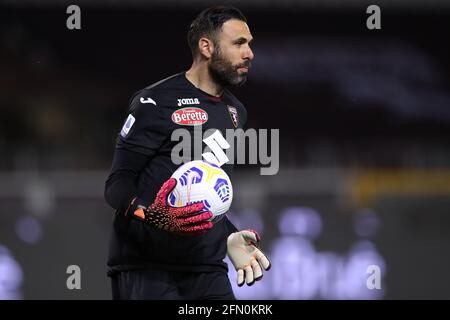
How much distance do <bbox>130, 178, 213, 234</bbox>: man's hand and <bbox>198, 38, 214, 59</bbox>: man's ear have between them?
32.6 inches

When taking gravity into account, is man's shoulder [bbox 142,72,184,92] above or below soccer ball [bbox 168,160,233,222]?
above

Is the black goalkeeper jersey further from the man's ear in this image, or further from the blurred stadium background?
the blurred stadium background

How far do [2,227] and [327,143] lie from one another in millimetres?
4325

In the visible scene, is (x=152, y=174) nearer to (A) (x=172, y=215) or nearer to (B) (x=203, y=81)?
(A) (x=172, y=215)

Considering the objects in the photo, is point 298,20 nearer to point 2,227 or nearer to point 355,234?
point 355,234

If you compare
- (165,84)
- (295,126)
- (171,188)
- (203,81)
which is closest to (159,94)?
(165,84)

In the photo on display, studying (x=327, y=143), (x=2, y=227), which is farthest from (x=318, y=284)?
(x=2, y=227)

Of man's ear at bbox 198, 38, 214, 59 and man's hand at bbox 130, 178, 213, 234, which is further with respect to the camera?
man's ear at bbox 198, 38, 214, 59

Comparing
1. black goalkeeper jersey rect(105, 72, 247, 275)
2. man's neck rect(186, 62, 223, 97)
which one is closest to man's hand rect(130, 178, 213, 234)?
black goalkeeper jersey rect(105, 72, 247, 275)

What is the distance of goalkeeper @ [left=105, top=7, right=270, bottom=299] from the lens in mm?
4930

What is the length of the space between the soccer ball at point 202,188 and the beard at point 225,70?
0.57m

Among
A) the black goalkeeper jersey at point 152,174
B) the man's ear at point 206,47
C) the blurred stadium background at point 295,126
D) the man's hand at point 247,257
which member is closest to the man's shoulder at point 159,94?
the black goalkeeper jersey at point 152,174

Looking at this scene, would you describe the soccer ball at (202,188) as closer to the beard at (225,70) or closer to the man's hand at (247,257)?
the man's hand at (247,257)

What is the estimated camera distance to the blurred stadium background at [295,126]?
33.7ft
